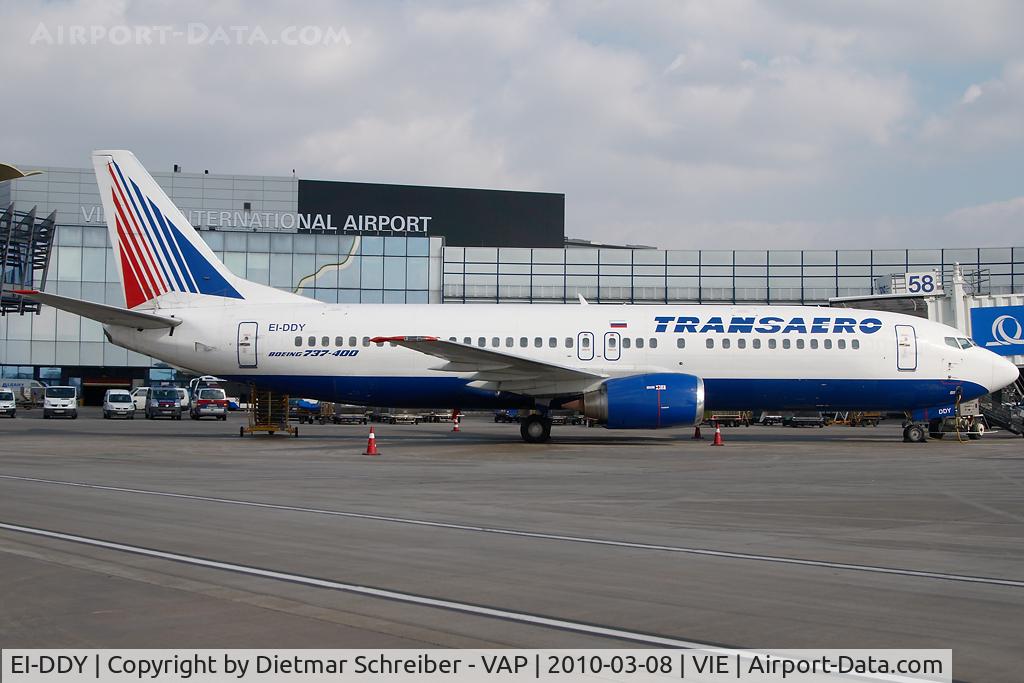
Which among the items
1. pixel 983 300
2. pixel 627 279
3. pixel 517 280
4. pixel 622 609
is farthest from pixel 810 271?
pixel 622 609

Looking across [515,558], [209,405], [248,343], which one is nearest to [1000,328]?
[248,343]

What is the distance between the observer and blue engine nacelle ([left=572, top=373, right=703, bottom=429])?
25797mm

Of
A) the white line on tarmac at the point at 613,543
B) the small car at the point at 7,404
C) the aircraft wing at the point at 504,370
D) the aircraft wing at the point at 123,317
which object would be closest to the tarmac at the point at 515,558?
the white line on tarmac at the point at 613,543

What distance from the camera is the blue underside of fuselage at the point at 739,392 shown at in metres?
28.5

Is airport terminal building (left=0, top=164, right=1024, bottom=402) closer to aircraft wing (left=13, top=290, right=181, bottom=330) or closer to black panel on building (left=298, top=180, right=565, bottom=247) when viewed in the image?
black panel on building (left=298, top=180, right=565, bottom=247)

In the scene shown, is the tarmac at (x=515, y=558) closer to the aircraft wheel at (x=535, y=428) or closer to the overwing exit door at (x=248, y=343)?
the aircraft wheel at (x=535, y=428)

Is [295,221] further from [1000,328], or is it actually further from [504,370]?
[1000,328]

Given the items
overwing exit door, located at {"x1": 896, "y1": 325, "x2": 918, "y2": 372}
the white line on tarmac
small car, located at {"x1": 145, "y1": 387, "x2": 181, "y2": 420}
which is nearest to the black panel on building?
small car, located at {"x1": 145, "y1": 387, "x2": 181, "y2": 420}

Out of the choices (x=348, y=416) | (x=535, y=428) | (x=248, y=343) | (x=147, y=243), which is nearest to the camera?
(x=535, y=428)

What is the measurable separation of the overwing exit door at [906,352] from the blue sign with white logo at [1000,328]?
1213 cm

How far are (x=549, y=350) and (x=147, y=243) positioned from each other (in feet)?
44.0

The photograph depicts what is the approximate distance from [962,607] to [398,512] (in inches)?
289

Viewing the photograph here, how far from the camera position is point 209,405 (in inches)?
2110

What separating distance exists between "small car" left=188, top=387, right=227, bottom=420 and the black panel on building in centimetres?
2934
